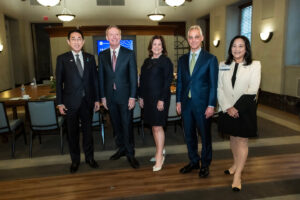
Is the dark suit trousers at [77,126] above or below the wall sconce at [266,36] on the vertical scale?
below

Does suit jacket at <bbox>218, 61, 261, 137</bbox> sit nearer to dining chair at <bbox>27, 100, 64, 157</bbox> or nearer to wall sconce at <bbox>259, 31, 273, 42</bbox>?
dining chair at <bbox>27, 100, 64, 157</bbox>

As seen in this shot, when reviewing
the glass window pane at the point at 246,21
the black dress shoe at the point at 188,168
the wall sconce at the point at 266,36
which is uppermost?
the glass window pane at the point at 246,21

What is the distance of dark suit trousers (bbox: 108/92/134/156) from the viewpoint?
303 centimetres

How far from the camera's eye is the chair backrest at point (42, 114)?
368 centimetres

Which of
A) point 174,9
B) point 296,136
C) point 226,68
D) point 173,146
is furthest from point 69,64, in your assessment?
point 174,9

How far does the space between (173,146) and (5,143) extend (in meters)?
2.86

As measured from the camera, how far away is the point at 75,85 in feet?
9.49

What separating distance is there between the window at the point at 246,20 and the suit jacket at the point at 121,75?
22.1 ft

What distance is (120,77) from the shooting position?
2.93 m

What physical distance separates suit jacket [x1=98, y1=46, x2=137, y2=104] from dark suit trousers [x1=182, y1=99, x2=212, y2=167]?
→ 0.67m

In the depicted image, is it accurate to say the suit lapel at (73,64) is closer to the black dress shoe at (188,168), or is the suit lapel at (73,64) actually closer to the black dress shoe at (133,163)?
the black dress shoe at (133,163)

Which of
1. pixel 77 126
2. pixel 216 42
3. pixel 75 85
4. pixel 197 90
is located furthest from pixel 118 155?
pixel 216 42

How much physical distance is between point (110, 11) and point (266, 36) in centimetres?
758

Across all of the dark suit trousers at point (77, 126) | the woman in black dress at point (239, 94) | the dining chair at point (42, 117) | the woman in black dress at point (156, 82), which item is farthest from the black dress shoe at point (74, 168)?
the woman in black dress at point (239, 94)
